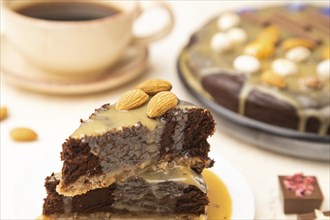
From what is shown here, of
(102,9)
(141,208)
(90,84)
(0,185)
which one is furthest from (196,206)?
(102,9)

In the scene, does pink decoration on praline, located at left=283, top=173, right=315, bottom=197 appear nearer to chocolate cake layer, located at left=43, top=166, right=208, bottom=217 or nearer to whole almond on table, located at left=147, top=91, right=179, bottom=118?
chocolate cake layer, located at left=43, top=166, right=208, bottom=217

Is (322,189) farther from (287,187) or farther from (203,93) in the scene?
(203,93)

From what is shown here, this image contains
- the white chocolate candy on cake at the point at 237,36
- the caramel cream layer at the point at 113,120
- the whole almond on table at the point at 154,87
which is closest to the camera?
the caramel cream layer at the point at 113,120

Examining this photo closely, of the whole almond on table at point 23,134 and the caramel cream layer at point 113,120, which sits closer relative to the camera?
the caramel cream layer at point 113,120

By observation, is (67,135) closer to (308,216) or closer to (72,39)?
(72,39)

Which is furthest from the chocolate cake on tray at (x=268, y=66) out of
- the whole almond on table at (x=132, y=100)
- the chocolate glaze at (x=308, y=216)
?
the whole almond on table at (x=132, y=100)

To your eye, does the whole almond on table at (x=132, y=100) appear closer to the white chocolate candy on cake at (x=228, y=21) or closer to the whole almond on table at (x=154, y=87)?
the whole almond on table at (x=154, y=87)

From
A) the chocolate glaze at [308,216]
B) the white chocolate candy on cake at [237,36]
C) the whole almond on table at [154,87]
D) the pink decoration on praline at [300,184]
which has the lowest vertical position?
the chocolate glaze at [308,216]
